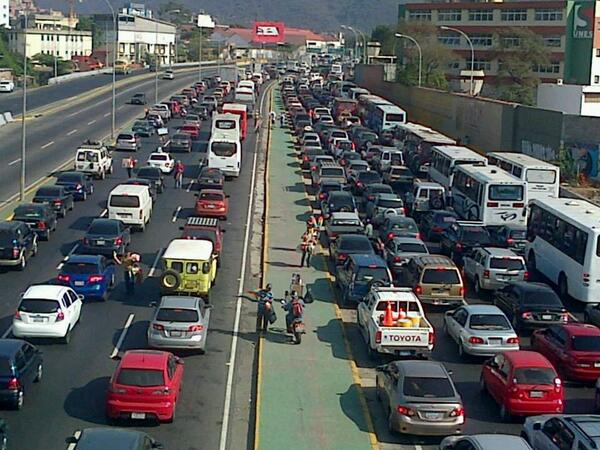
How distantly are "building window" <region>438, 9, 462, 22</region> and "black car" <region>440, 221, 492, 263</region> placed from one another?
311ft

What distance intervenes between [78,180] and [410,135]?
2448 centimetres

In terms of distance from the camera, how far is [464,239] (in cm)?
3766

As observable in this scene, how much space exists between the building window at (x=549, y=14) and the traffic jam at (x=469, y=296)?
63.6 m

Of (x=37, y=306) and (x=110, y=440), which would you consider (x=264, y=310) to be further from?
(x=110, y=440)

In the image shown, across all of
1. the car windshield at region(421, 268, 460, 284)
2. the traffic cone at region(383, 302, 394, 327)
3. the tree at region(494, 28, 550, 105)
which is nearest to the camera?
the traffic cone at region(383, 302, 394, 327)

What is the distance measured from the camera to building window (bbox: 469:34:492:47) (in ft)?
408

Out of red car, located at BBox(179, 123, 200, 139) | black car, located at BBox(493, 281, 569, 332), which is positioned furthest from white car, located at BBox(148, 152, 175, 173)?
black car, located at BBox(493, 281, 569, 332)

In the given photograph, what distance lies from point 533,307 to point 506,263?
164 inches

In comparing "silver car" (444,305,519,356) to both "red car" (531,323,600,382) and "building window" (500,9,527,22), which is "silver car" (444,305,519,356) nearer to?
"red car" (531,323,600,382)

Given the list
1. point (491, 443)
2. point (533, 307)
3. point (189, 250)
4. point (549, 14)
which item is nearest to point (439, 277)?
point (533, 307)

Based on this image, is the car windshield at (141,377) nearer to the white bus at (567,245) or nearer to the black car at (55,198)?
the white bus at (567,245)

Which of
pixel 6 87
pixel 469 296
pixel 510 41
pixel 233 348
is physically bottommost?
pixel 233 348

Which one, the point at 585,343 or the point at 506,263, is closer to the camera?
the point at 585,343

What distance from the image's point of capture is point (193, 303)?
26.1 metres
